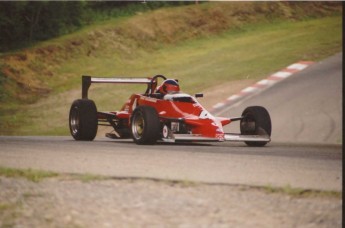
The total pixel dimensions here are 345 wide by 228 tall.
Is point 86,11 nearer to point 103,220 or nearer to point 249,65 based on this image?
point 249,65

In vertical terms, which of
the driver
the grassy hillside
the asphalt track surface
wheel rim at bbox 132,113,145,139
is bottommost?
the asphalt track surface

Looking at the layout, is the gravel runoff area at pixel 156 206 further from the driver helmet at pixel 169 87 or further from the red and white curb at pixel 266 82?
the red and white curb at pixel 266 82

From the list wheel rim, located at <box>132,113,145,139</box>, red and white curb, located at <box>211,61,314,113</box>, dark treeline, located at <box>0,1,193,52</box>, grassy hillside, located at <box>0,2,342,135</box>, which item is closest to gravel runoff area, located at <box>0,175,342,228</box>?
wheel rim, located at <box>132,113,145,139</box>

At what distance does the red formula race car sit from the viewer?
25.3 feet

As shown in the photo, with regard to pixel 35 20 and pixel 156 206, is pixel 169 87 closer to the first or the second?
pixel 156 206

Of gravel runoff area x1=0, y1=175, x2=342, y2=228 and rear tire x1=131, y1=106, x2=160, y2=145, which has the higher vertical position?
rear tire x1=131, y1=106, x2=160, y2=145

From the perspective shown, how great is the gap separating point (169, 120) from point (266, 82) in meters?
6.60

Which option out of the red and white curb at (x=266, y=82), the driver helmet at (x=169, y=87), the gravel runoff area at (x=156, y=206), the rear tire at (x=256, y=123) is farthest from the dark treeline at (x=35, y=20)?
the gravel runoff area at (x=156, y=206)

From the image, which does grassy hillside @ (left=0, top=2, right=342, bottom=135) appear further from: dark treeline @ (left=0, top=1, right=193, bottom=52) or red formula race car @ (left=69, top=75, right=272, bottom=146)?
red formula race car @ (left=69, top=75, right=272, bottom=146)

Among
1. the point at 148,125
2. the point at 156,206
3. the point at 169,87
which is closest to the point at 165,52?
the point at 169,87

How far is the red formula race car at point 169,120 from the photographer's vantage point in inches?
304

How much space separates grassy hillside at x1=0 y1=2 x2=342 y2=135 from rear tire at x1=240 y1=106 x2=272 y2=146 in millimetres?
5669

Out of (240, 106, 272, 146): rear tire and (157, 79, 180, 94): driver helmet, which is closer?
(240, 106, 272, 146): rear tire

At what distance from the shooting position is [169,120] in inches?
321
